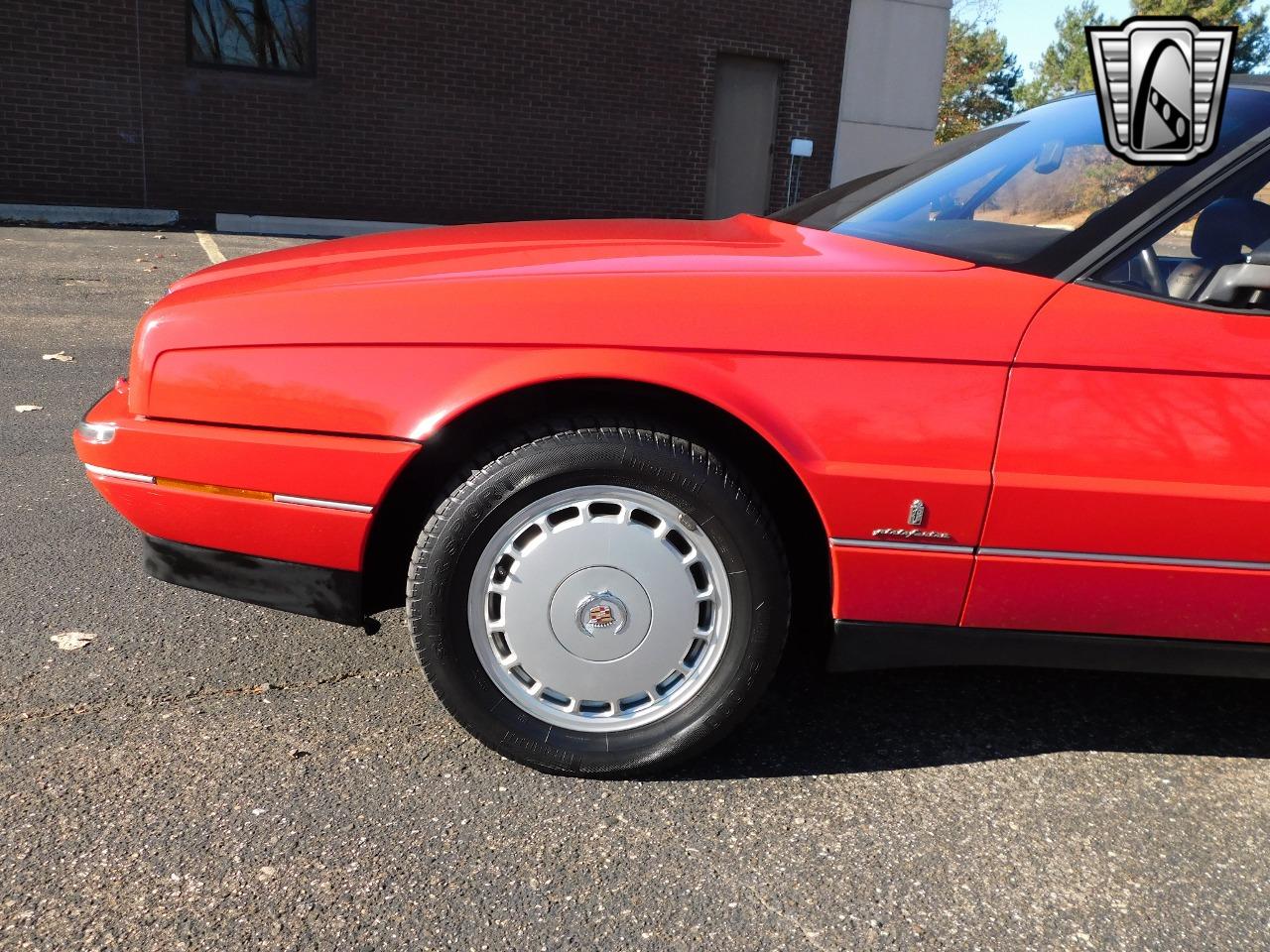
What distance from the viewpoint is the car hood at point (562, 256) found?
2.25 m

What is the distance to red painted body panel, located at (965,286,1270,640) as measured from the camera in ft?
6.82

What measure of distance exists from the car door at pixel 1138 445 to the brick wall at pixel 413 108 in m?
11.7

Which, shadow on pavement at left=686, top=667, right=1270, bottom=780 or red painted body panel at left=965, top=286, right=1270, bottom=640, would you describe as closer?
red painted body panel at left=965, top=286, right=1270, bottom=640

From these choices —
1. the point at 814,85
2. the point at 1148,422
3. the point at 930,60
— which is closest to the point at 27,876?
the point at 1148,422

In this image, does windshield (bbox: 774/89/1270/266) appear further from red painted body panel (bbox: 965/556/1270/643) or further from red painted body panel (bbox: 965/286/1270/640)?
red painted body panel (bbox: 965/556/1270/643)

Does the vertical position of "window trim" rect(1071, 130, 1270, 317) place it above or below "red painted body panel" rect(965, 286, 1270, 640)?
above

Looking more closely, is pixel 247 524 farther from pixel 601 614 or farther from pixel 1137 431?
pixel 1137 431

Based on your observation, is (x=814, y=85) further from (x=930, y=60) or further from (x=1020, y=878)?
(x=1020, y=878)

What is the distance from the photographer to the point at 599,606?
2.24 meters

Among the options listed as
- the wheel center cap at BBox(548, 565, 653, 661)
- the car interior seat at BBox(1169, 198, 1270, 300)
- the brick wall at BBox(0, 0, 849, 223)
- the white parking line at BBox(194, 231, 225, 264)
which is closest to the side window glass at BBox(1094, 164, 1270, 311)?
the car interior seat at BBox(1169, 198, 1270, 300)

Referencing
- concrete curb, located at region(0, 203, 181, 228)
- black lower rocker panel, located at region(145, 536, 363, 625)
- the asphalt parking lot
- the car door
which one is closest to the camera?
the asphalt parking lot

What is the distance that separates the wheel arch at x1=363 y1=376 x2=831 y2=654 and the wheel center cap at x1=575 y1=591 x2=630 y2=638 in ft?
1.20

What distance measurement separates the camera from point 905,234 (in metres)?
2.53

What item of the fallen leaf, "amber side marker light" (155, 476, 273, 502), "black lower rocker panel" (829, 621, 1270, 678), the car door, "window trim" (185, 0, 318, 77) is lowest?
the fallen leaf
